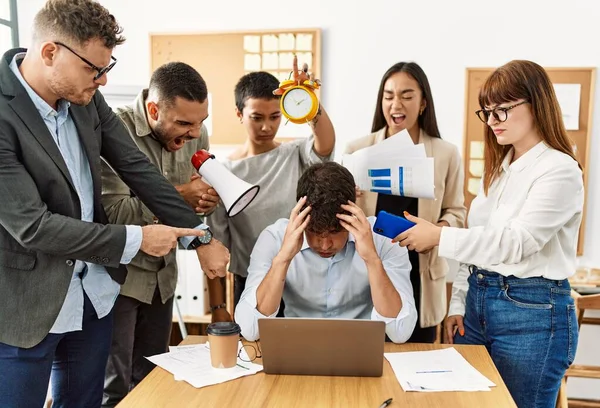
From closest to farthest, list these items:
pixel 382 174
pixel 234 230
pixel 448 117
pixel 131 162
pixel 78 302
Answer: pixel 78 302 → pixel 131 162 → pixel 382 174 → pixel 234 230 → pixel 448 117

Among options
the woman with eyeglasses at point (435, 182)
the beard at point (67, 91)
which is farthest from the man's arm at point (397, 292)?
the beard at point (67, 91)

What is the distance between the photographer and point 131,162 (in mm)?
1797

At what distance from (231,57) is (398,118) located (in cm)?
174

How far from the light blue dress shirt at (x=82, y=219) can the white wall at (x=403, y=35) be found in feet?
7.25

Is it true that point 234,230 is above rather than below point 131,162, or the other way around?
below

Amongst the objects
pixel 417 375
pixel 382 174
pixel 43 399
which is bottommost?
pixel 43 399

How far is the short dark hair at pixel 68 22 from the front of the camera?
1.41 meters

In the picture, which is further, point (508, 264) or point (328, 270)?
point (328, 270)

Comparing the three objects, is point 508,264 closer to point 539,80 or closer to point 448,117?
point 539,80

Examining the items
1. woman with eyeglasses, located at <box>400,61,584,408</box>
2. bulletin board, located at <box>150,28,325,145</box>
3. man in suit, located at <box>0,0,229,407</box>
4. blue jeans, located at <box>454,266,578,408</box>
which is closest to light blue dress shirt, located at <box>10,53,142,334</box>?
man in suit, located at <box>0,0,229,407</box>

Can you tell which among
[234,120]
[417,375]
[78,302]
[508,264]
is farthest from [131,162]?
[234,120]

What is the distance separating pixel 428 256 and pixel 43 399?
141cm

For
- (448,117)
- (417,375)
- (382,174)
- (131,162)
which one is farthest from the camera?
(448,117)

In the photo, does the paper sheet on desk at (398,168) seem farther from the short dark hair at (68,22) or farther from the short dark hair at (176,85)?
the short dark hair at (68,22)
